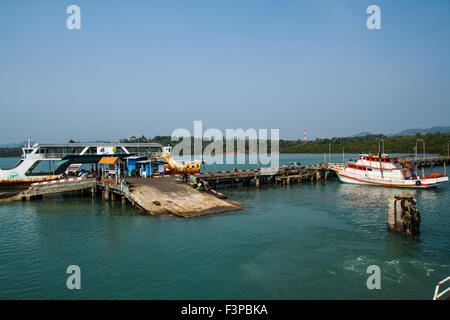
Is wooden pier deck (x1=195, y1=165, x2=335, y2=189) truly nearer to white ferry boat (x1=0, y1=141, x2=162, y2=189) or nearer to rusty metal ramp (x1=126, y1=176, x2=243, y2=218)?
rusty metal ramp (x1=126, y1=176, x2=243, y2=218)

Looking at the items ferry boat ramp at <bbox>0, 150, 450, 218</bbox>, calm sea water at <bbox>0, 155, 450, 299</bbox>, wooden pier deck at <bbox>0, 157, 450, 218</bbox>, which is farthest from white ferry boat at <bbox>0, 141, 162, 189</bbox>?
calm sea water at <bbox>0, 155, 450, 299</bbox>

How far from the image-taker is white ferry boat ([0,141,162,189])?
4600 centimetres

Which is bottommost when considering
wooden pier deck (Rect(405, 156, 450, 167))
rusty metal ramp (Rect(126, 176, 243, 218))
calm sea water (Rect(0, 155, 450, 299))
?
calm sea water (Rect(0, 155, 450, 299))

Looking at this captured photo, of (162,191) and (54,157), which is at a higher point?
(54,157)

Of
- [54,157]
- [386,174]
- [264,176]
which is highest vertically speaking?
[54,157]

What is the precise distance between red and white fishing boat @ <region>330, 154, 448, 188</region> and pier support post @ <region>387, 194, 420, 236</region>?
27007mm

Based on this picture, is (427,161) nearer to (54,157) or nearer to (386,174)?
(386,174)

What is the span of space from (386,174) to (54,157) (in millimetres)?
51966

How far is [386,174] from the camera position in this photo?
48312 millimetres

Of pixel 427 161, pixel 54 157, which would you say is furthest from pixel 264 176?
pixel 427 161

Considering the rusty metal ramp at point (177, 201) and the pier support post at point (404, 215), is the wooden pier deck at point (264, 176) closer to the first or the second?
the rusty metal ramp at point (177, 201)

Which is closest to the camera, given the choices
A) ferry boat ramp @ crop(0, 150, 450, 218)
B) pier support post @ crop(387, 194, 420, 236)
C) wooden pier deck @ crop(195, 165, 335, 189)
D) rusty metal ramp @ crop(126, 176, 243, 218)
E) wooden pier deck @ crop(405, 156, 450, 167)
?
pier support post @ crop(387, 194, 420, 236)

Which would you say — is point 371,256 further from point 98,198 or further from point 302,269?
point 98,198
